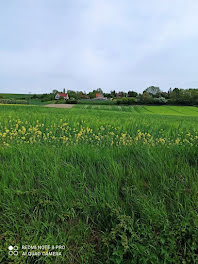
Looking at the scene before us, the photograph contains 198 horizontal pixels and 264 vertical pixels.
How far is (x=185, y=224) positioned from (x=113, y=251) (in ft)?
2.84

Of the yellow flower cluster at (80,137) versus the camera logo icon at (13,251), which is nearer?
the camera logo icon at (13,251)

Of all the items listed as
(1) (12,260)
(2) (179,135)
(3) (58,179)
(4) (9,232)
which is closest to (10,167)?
(3) (58,179)

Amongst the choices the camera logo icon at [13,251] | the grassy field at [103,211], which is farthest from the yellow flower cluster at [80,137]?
the camera logo icon at [13,251]

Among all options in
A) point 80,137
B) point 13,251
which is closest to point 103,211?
point 13,251

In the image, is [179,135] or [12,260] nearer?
[12,260]

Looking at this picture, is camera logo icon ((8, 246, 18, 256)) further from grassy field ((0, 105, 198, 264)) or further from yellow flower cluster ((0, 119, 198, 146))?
yellow flower cluster ((0, 119, 198, 146))

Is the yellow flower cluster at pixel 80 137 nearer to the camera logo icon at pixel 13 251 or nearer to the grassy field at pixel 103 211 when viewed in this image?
the grassy field at pixel 103 211

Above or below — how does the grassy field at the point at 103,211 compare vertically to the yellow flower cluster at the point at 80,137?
below

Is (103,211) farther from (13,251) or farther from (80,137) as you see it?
(80,137)

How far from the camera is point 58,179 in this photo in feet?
8.75

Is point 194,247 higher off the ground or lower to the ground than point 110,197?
lower

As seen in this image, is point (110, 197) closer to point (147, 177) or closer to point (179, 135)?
Answer: point (147, 177)

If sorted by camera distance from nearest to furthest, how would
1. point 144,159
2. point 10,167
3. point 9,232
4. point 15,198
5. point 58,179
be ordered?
point 9,232, point 15,198, point 58,179, point 10,167, point 144,159

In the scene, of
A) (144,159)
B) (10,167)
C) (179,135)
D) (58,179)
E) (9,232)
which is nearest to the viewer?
(9,232)
